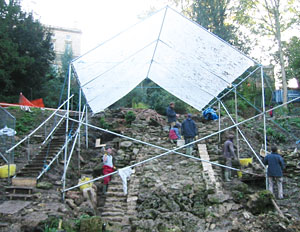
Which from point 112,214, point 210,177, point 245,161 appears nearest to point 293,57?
point 245,161

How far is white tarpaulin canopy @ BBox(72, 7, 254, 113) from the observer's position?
8578mm

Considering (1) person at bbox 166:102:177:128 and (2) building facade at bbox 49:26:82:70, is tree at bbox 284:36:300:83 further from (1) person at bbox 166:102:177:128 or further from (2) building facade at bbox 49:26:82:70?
(2) building facade at bbox 49:26:82:70

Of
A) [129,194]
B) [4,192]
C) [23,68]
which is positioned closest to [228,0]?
[23,68]

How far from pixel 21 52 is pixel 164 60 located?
46.3 ft

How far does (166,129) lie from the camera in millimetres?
14016

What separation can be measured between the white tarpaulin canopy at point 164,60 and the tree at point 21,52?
9401 mm

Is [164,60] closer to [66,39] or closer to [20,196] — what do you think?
[20,196]

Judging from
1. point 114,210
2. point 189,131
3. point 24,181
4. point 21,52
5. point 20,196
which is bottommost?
point 114,210

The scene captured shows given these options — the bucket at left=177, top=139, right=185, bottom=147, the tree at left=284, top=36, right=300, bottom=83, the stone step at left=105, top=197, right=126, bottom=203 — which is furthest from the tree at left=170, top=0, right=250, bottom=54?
the stone step at left=105, top=197, right=126, bottom=203

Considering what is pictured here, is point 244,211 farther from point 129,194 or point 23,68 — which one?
point 23,68

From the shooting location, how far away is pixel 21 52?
20656 millimetres

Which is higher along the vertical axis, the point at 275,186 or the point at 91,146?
the point at 91,146

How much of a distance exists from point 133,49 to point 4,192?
18.7ft

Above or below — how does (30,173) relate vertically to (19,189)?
above
